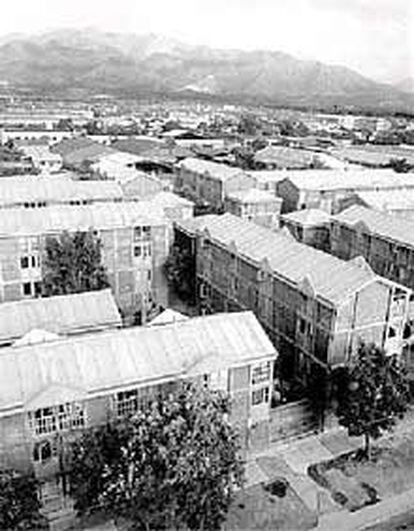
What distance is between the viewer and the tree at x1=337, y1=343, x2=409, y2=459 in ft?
80.5

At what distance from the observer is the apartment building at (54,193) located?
166ft

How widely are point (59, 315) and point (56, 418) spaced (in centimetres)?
920

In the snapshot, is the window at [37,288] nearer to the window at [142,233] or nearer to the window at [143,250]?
the window at [143,250]

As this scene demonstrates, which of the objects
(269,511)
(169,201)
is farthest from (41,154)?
(269,511)

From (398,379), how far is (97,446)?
45.0 feet

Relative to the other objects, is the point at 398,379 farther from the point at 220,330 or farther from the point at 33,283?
the point at 33,283

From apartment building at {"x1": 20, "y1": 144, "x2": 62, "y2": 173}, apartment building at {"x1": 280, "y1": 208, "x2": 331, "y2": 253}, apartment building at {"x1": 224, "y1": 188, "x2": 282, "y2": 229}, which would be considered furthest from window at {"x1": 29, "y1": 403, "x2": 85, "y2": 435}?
apartment building at {"x1": 20, "y1": 144, "x2": 62, "y2": 173}

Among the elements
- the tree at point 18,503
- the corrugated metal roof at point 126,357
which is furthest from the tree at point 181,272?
the tree at point 18,503

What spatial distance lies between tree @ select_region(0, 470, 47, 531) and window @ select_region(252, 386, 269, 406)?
992cm

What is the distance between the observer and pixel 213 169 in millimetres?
69875

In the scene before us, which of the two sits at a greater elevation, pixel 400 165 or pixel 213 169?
pixel 213 169

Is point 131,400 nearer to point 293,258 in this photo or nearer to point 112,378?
point 112,378

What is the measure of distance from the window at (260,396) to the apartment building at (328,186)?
39330mm

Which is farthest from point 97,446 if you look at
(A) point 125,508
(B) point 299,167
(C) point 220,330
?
(B) point 299,167
